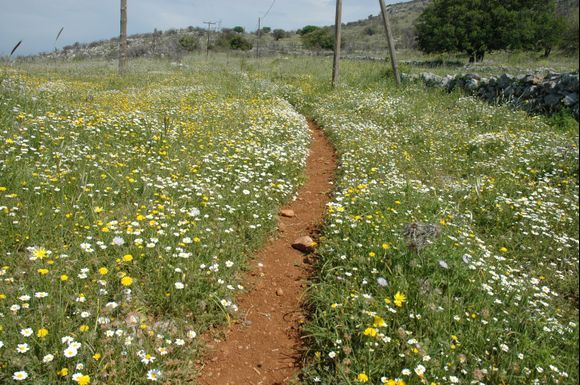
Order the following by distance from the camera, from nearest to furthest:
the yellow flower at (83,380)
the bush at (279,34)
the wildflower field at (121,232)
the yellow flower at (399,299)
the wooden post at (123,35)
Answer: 1. the yellow flower at (83,380)
2. the wildflower field at (121,232)
3. the yellow flower at (399,299)
4. the wooden post at (123,35)
5. the bush at (279,34)

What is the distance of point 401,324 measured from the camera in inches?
146

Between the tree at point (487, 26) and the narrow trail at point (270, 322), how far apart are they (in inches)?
1124

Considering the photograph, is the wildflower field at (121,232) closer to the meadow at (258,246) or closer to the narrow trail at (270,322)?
the meadow at (258,246)

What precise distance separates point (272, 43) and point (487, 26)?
180ft

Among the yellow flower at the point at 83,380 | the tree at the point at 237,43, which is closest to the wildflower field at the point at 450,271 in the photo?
the yellow flower at the point at 83,380

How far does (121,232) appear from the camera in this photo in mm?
4363

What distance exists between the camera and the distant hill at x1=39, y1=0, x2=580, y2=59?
56069mm

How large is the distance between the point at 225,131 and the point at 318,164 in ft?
8.06

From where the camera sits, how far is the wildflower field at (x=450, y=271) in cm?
330

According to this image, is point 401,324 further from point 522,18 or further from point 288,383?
point 522,18

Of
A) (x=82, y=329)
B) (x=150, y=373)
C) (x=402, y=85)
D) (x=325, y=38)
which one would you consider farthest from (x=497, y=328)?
(x=325, y=38)

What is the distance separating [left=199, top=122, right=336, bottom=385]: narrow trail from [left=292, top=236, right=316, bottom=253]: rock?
10cm

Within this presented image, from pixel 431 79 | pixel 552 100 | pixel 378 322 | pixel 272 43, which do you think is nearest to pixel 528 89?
pixel 552 100

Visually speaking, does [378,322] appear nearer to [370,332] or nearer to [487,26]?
[370,332]
